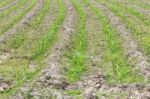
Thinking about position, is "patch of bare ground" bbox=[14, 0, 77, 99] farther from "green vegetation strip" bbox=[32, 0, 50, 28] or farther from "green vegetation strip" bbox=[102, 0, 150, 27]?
"green vegetation strip" bbox=[102, 0, 150, 27]

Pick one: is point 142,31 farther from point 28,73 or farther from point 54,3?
point 54,3

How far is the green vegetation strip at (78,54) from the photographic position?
15.5 m

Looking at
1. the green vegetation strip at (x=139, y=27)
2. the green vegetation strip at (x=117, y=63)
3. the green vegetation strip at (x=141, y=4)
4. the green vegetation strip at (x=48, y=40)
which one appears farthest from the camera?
the green vegetation strip at (x=141, y=4)

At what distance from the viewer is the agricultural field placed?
13531mm

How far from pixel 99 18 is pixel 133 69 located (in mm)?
14255

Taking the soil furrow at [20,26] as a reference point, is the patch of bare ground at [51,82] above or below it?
below

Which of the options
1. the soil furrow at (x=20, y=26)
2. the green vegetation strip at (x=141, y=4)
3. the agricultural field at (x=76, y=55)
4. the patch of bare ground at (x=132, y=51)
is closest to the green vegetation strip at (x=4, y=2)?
the soil furrow at (x=20, y=26)

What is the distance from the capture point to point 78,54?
18.6 metres

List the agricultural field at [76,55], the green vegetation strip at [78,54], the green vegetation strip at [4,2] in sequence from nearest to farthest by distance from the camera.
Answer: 1. the agricultural field at [76,55]
2. the green vegetation strip at [78,54]
3. the green vegetation strip at [4,2]

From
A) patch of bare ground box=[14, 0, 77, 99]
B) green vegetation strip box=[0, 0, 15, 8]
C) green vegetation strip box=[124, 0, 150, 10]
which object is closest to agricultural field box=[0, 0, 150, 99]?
patch of bare ground box=[14, 0, 77, 99]

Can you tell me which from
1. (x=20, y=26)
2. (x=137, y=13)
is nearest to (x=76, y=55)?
(x=20, y=26)

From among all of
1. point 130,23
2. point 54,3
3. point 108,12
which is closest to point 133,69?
point 130,23

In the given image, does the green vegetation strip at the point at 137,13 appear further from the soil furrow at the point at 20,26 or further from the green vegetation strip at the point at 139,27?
the soil furrow at the point at 20,26

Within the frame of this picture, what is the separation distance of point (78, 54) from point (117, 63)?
6.66 feet
